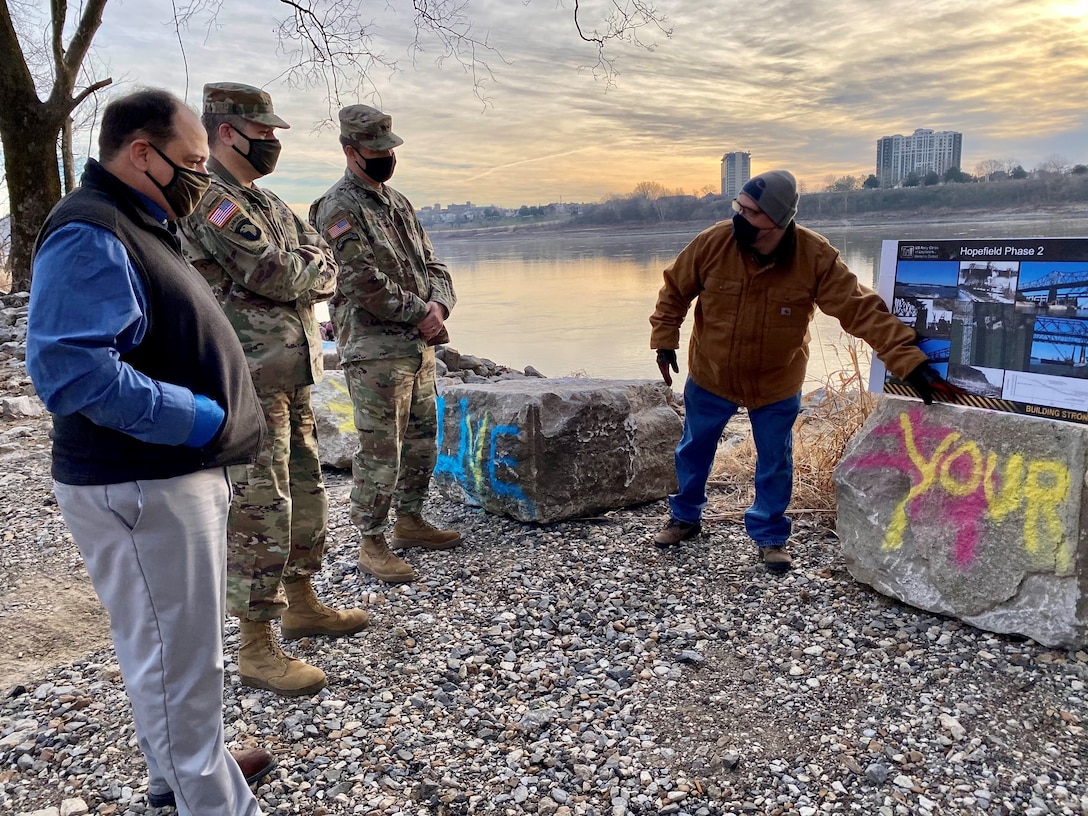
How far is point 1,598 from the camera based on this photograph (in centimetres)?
409

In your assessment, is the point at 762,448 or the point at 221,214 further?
the point at 762,448

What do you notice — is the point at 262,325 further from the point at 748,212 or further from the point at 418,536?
the point at 748,212

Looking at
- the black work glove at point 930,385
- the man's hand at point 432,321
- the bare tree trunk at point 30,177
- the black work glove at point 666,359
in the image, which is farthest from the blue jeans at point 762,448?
the bare tree trunk at point 30,177

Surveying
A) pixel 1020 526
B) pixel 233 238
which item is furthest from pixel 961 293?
pixel 233 238

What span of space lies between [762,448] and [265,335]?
2.55 metres

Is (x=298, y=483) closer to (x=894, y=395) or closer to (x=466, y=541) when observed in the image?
(x=466, y=541)

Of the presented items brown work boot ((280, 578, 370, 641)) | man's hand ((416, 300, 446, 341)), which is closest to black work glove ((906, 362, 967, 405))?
man's hand ((416, 300, 446, 341))

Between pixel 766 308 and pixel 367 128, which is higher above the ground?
pixel 367 128

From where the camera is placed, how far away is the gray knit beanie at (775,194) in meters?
3.71

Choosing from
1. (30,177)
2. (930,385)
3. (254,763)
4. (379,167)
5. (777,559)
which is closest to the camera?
(254,763)

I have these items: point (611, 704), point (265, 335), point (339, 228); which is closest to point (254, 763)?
point (611, 704)

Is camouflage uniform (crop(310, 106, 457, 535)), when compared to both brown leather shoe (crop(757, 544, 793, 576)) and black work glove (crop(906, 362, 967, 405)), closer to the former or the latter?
brown leather shoe (crop(757, 544, 793, 576))

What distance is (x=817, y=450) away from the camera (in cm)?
514

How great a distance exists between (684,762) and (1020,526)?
1.76m
